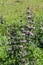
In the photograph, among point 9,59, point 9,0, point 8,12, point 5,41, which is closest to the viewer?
point 9,59

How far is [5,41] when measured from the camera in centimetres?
871

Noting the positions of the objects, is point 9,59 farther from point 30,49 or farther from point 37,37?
point 37,37

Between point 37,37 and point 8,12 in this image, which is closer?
point 37,37

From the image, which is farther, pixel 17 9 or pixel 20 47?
pixel 17 9

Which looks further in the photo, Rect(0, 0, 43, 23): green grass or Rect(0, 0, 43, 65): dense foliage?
Rect(0, 0, 43, 23): green grass

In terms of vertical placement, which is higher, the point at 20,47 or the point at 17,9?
the point at 20,47

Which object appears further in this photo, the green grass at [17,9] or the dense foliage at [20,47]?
the green grass at [17,9]

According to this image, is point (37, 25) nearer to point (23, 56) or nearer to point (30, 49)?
point (30, 49)

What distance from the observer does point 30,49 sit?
8.09 m

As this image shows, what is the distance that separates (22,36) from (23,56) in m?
0.67

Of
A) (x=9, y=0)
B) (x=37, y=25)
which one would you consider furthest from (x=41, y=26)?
(x=9, y=0)

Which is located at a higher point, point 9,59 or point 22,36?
point 22,36

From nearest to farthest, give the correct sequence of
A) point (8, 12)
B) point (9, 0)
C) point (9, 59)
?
point (9, 59), point (8, 12), point (9, 0)

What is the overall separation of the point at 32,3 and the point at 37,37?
136 inches
